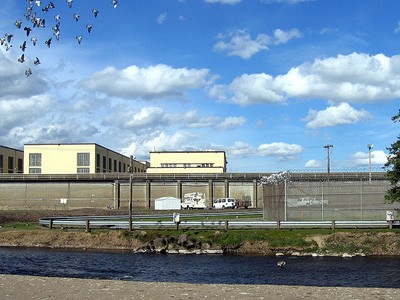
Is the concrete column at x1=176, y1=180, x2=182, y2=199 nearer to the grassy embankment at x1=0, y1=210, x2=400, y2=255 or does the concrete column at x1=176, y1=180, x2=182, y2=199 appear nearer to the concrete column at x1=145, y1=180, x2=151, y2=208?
the concrete column at x1=145, y1=180, x2=151, y2=208

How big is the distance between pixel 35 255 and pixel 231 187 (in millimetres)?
63652

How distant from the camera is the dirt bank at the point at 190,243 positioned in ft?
128

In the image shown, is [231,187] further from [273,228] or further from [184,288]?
[184,288]

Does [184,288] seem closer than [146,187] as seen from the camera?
Yes

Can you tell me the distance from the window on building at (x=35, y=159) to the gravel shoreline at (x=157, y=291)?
10092 centimetres

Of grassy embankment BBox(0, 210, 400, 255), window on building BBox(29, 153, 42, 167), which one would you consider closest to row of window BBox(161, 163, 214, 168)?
window on building BBox(29, 153, 42, 167)

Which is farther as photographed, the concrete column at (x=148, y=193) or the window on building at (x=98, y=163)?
the window on building at (x=98, y=163)

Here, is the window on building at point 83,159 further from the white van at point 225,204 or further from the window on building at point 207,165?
the white van at point 225,204

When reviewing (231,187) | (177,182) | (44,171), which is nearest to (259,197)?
(231,187)

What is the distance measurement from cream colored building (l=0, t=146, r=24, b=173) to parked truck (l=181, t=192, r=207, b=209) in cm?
4996

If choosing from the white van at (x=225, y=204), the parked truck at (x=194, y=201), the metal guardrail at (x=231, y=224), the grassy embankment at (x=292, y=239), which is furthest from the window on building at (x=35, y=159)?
the grassy embankment at (x=292, y=239)

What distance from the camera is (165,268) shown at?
3216 centimetres

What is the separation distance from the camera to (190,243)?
136 ft

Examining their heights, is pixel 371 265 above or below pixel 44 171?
below
